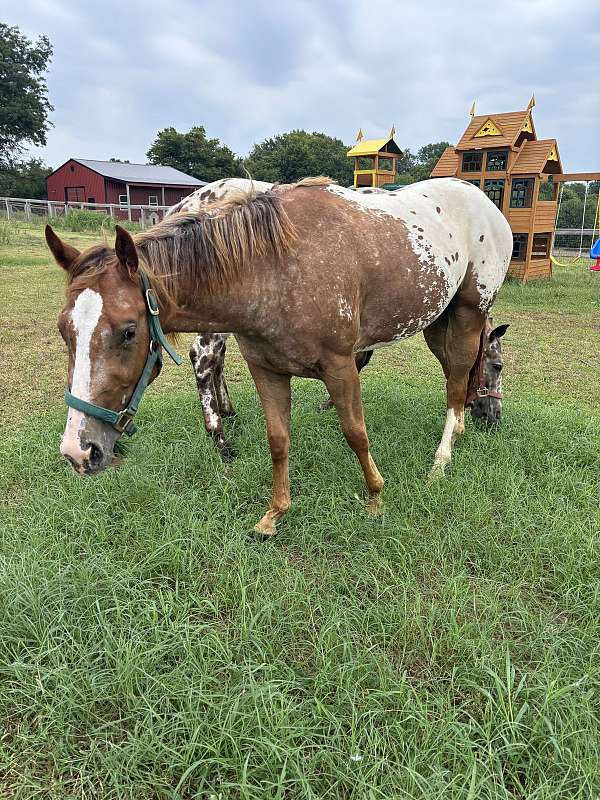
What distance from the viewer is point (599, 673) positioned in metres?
1.82

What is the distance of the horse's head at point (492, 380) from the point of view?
4.03 meters

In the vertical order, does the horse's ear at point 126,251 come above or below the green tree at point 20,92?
below

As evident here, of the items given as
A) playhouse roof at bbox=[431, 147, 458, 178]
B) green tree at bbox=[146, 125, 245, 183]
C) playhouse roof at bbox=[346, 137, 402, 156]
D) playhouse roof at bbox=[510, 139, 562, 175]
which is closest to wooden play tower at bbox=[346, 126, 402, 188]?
playhouse roof at bbox=[346, 137, 402, 156]

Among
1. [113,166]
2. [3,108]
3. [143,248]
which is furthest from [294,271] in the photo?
[3,108]

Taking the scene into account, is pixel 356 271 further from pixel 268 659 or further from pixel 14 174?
pixel 14 174

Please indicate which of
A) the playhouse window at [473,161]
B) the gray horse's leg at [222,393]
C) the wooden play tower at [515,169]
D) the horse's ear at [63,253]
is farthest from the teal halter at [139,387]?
the playhouse window at [473,161]

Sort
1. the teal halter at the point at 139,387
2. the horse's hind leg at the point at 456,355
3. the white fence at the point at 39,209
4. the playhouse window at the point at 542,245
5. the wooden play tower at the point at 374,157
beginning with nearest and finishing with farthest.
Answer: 1. the teal halter at the point at 139,387
2. the horse's hind leg at the point at 456,355
3. the playhouse window at the point at 542,245
4. the wooden play tower at the point at 374,157
5. the white fence at the point at 39,209

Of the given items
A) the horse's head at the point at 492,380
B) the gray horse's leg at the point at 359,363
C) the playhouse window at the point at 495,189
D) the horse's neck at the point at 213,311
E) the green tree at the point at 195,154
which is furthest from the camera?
the green tree at the point at 195,154

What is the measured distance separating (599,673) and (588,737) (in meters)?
0.32

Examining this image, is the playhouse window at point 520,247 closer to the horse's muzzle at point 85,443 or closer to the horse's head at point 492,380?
the horse's head at point 492,380

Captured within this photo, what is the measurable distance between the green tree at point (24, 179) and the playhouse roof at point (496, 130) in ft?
123

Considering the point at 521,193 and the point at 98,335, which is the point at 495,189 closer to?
the point at 521,193

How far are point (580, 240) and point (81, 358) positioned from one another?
1034 inches

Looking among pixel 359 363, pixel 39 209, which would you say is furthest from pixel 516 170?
pixel 39 209
